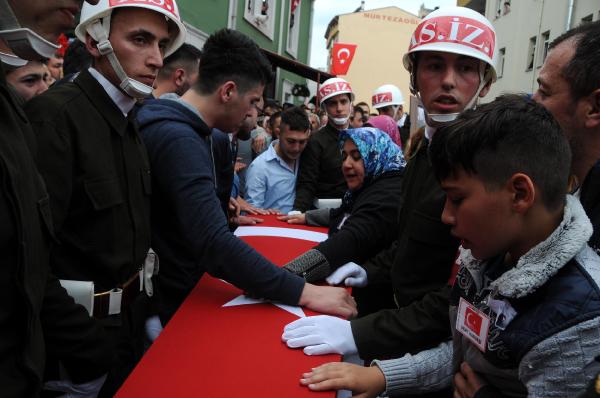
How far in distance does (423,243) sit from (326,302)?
434 millimetres

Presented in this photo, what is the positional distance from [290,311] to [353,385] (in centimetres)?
45

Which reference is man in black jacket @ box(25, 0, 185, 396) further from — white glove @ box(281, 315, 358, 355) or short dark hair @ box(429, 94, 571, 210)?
short dark hair @ box(429, 94, 571, 210)

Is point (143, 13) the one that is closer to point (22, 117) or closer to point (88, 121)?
point (88, 121)

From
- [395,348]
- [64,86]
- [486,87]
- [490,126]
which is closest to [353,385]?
[395,348]

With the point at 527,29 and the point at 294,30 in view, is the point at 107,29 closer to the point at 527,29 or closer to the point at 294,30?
the point at 294,30

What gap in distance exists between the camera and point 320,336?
1.54 metres

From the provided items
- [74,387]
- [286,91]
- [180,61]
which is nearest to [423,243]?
[74,387]

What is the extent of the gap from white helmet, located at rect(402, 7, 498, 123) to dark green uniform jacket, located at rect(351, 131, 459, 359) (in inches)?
16.8

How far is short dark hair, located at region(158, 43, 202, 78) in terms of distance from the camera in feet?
11.5

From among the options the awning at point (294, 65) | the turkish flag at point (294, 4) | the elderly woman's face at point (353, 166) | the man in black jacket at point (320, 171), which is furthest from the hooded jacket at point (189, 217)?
the turkish flag at point (294, 4)

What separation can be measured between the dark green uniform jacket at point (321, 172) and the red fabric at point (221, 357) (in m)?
2.64

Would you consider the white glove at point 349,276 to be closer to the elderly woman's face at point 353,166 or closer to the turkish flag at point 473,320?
the elderly woman's face at point 353,166

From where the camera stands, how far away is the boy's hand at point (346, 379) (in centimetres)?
132

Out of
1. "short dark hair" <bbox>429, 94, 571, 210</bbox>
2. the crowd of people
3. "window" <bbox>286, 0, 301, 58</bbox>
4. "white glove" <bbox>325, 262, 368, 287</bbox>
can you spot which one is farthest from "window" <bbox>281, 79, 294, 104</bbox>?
"short dark hair" <bbox>429, 94, 571, 210</bbox>
